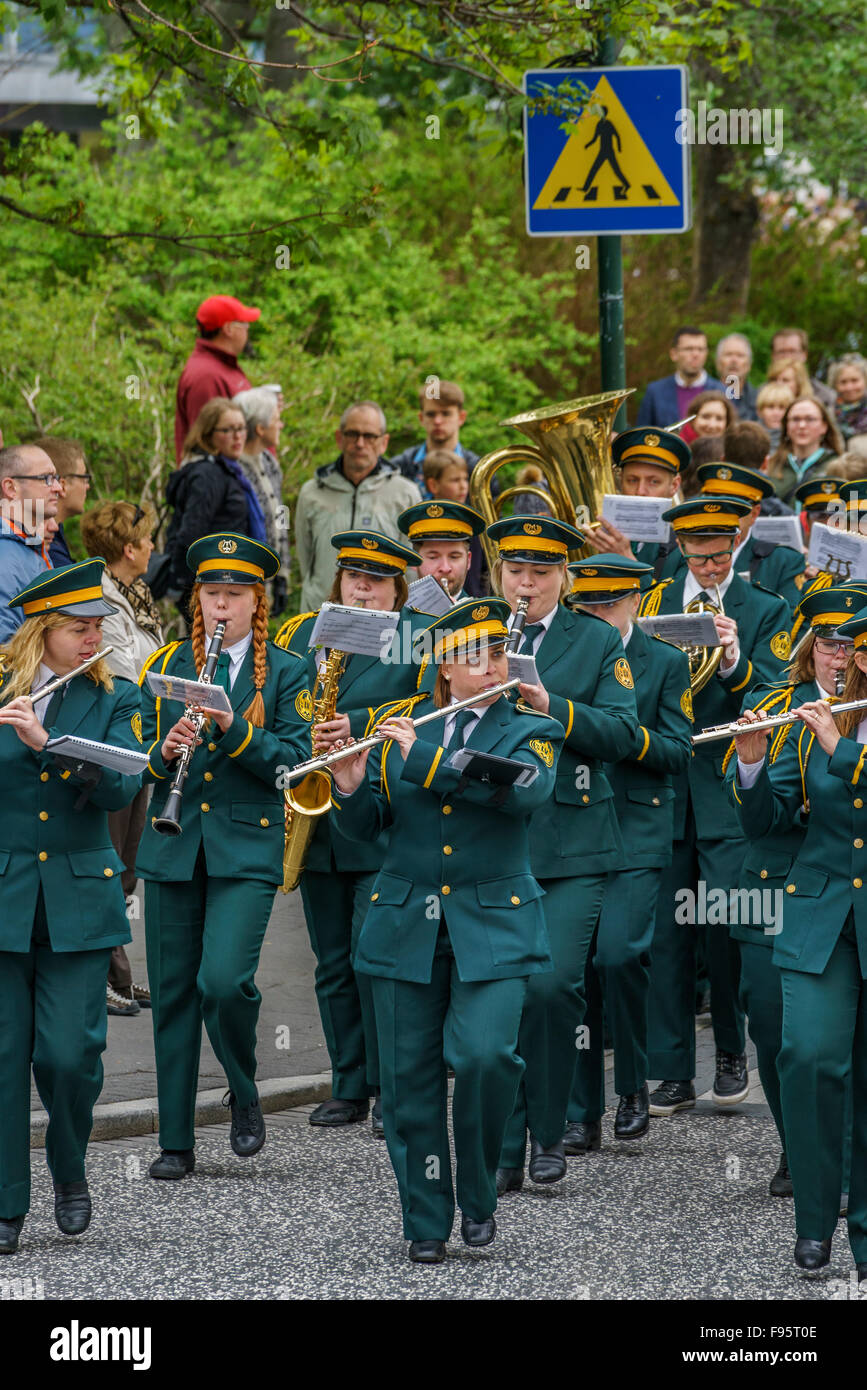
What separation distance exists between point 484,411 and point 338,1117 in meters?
9.35

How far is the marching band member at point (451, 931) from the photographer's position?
20.2 ft

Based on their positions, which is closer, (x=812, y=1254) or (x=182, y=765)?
(x=812, y=1254)

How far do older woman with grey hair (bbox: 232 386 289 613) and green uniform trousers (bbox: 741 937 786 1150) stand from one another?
15.7ft

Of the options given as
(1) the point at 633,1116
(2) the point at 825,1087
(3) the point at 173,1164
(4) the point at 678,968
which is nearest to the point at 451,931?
(2) the point at 825,1087

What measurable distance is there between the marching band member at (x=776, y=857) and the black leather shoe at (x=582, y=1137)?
0.73 m

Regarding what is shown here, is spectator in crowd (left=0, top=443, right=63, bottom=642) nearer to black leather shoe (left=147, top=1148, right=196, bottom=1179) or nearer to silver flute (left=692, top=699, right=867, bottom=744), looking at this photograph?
black leather shoe (left=147, top=1148, right=196, bottom=1179)

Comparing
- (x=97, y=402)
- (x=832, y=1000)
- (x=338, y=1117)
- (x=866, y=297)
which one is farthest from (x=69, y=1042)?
(x=866, y=297)

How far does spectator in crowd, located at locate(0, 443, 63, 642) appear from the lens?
7.85m

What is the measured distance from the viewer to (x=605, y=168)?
9672mm

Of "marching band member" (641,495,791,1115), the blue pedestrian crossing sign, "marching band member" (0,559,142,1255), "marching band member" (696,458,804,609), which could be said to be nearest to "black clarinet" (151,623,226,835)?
"marching band member" (0,559,142,1255)

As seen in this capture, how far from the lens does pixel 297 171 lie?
10453mm

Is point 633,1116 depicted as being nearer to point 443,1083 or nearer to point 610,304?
point 443,1083

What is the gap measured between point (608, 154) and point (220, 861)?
14.3 feet

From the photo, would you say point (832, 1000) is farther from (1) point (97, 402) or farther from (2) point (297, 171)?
(1) point (97, 402)
